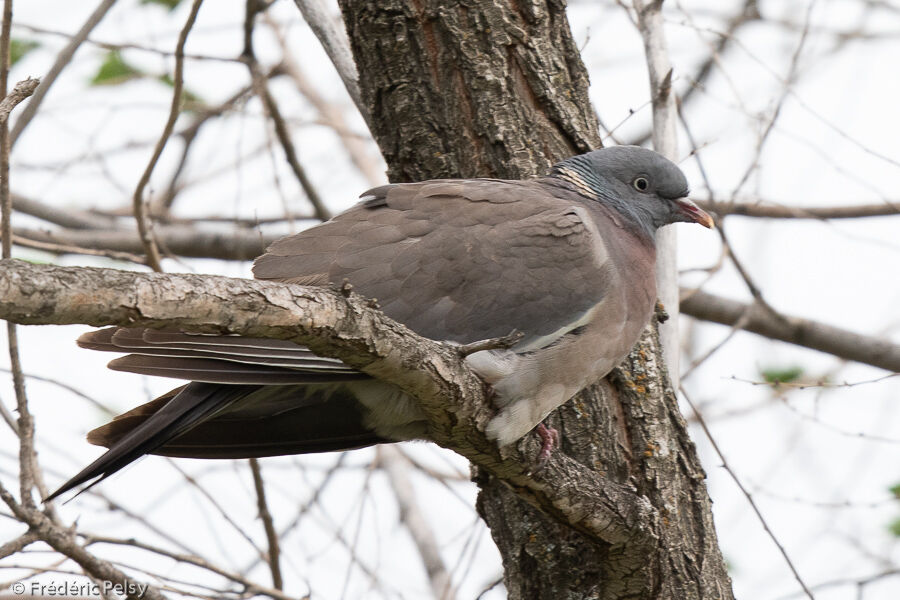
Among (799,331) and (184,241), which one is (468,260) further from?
(184,241)

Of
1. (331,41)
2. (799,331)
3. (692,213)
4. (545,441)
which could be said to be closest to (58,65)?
(331,41)

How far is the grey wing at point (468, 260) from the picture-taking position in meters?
3.00

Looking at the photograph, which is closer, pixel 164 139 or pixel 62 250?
pixel 164 139

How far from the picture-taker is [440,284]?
3023 mm

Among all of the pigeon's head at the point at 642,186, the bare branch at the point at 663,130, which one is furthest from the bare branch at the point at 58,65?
the bare branch at the point at 663,130

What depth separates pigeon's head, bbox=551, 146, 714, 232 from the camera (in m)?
3.61

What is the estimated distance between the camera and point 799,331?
186 inches

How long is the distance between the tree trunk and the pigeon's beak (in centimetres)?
46

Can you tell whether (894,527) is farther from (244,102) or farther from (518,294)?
(244,102)

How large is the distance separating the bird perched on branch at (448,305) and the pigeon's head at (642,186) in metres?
0.24

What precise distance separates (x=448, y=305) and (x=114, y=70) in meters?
2.74

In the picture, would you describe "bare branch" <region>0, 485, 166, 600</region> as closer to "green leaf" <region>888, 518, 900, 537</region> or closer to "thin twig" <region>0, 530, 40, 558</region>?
"thin twig" <region>0, 530, 40, 558</region>

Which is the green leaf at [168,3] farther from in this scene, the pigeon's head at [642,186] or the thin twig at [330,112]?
the pigeon's head at [642,186]

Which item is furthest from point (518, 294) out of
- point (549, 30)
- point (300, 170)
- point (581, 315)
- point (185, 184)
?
point (185, 184)
